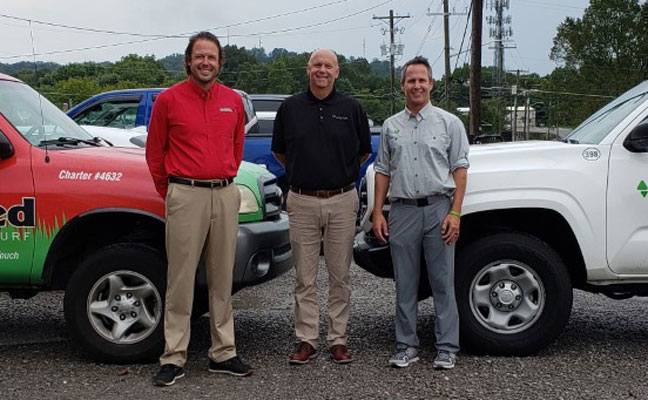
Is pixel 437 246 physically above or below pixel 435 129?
below

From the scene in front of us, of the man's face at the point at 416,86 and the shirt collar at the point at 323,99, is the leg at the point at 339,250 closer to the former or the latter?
the shirt collar at the point at 323,99

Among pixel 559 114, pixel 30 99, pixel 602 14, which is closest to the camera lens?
pixel 30 99

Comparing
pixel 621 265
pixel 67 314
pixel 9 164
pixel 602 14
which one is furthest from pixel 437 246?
pixel 602 14

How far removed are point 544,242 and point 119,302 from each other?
2804mm

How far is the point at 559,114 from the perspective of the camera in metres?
60.8

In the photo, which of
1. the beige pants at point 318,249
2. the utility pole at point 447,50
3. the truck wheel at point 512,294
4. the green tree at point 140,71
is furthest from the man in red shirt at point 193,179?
the green tree at point 140,71

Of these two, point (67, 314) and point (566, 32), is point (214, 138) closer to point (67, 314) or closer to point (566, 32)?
point (67, 314)

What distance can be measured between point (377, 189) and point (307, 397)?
145cm

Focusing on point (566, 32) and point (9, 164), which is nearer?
point (9, 164)

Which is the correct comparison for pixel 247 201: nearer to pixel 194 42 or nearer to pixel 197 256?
pixel 197 256

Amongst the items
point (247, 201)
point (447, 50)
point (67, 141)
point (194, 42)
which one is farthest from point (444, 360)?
point (447, 50)

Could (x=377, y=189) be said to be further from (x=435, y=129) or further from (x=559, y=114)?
(x=559, y=114)

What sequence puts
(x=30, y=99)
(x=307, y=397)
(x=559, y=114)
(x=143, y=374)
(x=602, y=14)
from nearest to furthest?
(x=307, y=397) < (x=143, y=374) < (x=30, y=99) < (x=602, y=14) < (x=559, y=114)

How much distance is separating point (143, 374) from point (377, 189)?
6.22 feet
